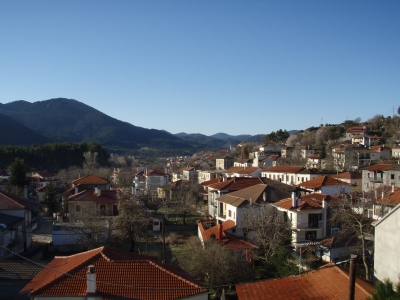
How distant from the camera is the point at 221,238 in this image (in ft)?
85.0

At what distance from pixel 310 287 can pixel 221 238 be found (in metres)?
14.4

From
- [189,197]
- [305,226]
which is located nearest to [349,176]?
[189,197]

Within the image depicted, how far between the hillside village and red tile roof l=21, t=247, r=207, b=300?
0.04 metres

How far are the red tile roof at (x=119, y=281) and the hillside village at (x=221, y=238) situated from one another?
1.4 inches

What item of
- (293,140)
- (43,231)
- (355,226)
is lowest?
(43,231)

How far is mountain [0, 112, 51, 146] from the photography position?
12615 cm

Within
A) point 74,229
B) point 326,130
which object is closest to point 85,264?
point 74,229

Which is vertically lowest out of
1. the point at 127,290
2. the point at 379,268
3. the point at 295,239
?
the point at 295,239

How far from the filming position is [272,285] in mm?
12164

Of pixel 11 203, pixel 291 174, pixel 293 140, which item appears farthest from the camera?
pixel 293 140

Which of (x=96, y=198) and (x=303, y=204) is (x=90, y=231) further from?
(x=303, y=204)

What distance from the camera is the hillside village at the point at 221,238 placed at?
40.7 feet

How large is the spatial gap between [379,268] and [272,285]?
10.3 feet

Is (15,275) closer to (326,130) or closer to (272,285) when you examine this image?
(272,285)
